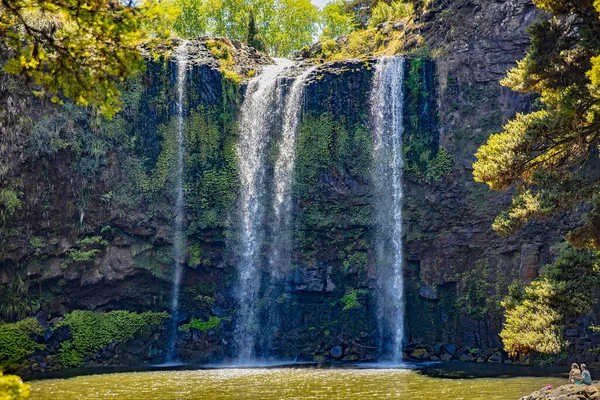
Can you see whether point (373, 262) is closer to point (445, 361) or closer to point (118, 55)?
point (445, 361)

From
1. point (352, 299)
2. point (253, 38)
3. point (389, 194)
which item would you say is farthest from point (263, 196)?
point (253, 38)

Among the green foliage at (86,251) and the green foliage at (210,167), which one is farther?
the green foliage at (210,167)

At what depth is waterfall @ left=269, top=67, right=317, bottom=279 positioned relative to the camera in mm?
28828

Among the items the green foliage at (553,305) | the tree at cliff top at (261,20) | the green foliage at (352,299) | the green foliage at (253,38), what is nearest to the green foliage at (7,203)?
the green foliage at (352,299)

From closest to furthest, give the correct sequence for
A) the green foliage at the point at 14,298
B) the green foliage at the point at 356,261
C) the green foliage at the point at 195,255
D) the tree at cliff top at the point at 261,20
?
the green foliage at the point at 14,298, the green foliage at the point at 356,261, the green foliage at the point at 195,255, the tree at cliff top at the point at 261,20

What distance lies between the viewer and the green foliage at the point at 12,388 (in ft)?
13.7

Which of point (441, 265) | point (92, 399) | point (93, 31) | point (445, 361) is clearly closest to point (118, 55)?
point (93, 31)

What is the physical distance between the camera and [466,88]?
27703 mm

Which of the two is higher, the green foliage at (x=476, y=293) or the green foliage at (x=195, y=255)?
the green foliage at (x=195, y=255)

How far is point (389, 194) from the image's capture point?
1109 inches

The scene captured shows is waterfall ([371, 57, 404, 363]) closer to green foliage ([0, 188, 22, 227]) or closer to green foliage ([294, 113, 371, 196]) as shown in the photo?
green foliage ([294, 113, 371, 196])

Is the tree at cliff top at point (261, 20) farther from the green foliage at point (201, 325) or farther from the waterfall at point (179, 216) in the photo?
the green foliage at point (201, 325)

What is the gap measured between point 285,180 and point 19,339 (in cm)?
1337

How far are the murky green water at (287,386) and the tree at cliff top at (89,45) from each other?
11529 millimetres
